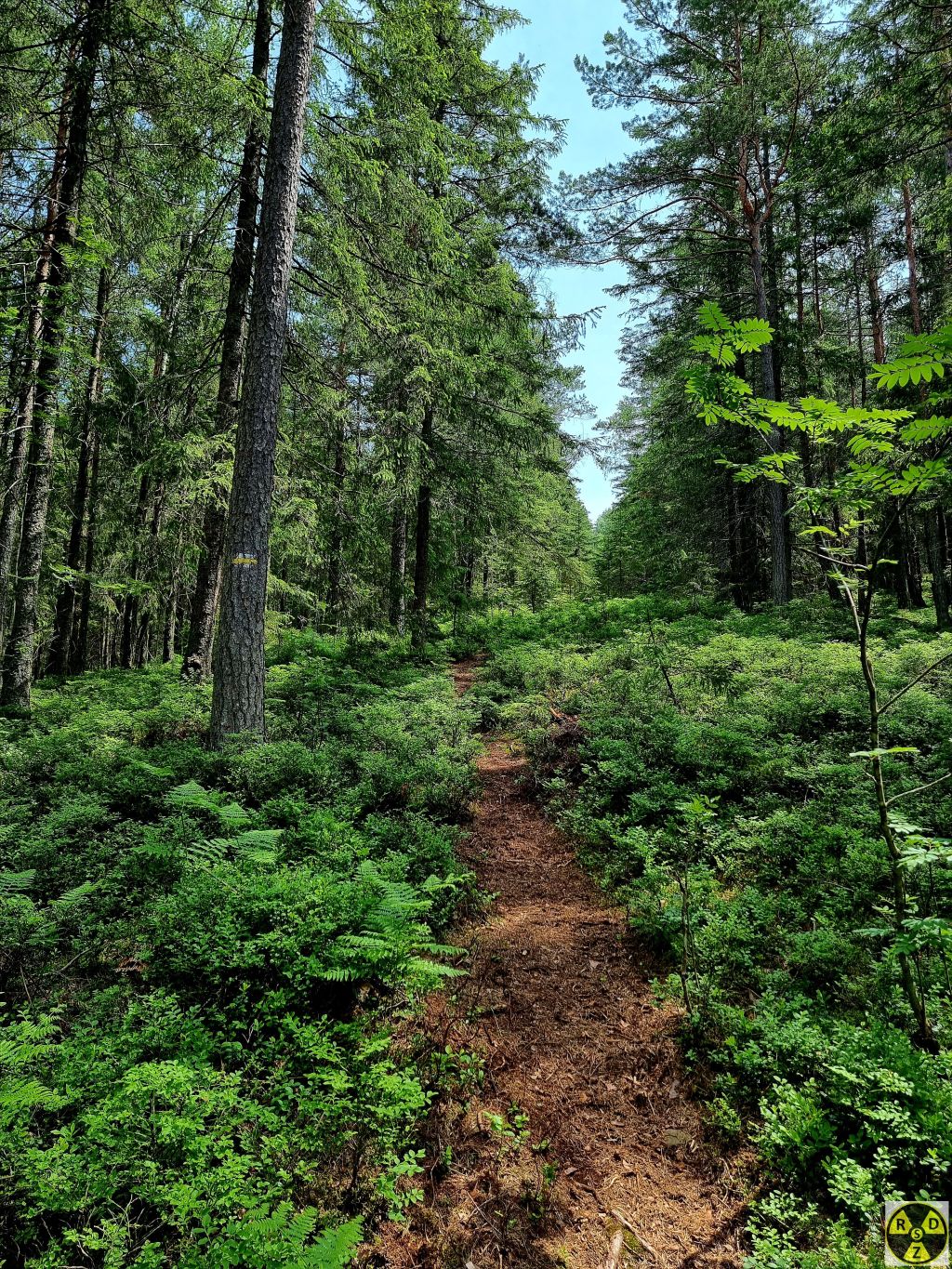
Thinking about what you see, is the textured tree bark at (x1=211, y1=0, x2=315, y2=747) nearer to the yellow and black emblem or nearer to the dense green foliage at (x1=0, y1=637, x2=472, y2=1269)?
the dense green foliage at (x1=0, y1=637, x2=472, y2=1269)

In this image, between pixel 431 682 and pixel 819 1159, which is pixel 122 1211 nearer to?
pixel 819 1159

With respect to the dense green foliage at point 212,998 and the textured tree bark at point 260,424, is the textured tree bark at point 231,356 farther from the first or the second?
the dense green foliage at point 212,998

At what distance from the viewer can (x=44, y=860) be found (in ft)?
13.3

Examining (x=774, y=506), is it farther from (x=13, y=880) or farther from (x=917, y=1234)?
(x=13, y=880)

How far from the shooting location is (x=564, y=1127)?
2.95 m

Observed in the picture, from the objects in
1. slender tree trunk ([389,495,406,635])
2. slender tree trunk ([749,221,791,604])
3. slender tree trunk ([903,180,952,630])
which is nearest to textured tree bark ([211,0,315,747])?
slender tree trunk ([389,495,406,635])

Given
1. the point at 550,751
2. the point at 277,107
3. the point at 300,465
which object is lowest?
the point at 550,751

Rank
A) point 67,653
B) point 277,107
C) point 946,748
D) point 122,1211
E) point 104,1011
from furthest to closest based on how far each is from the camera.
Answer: point 67,653 → point 277,107 → point 946,748 → point 104,1011 → point 122,1211

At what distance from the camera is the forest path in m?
2.38

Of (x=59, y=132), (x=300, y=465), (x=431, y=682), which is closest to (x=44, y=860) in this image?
(x=431, y=682)

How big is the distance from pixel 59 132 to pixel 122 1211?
1441cm

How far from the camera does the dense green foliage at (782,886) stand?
2.47 m

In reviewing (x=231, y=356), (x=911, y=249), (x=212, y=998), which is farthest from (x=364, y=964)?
(x=911, y=249)

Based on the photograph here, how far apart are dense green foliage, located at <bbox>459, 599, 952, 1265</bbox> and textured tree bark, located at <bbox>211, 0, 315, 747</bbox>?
12.9 ft
